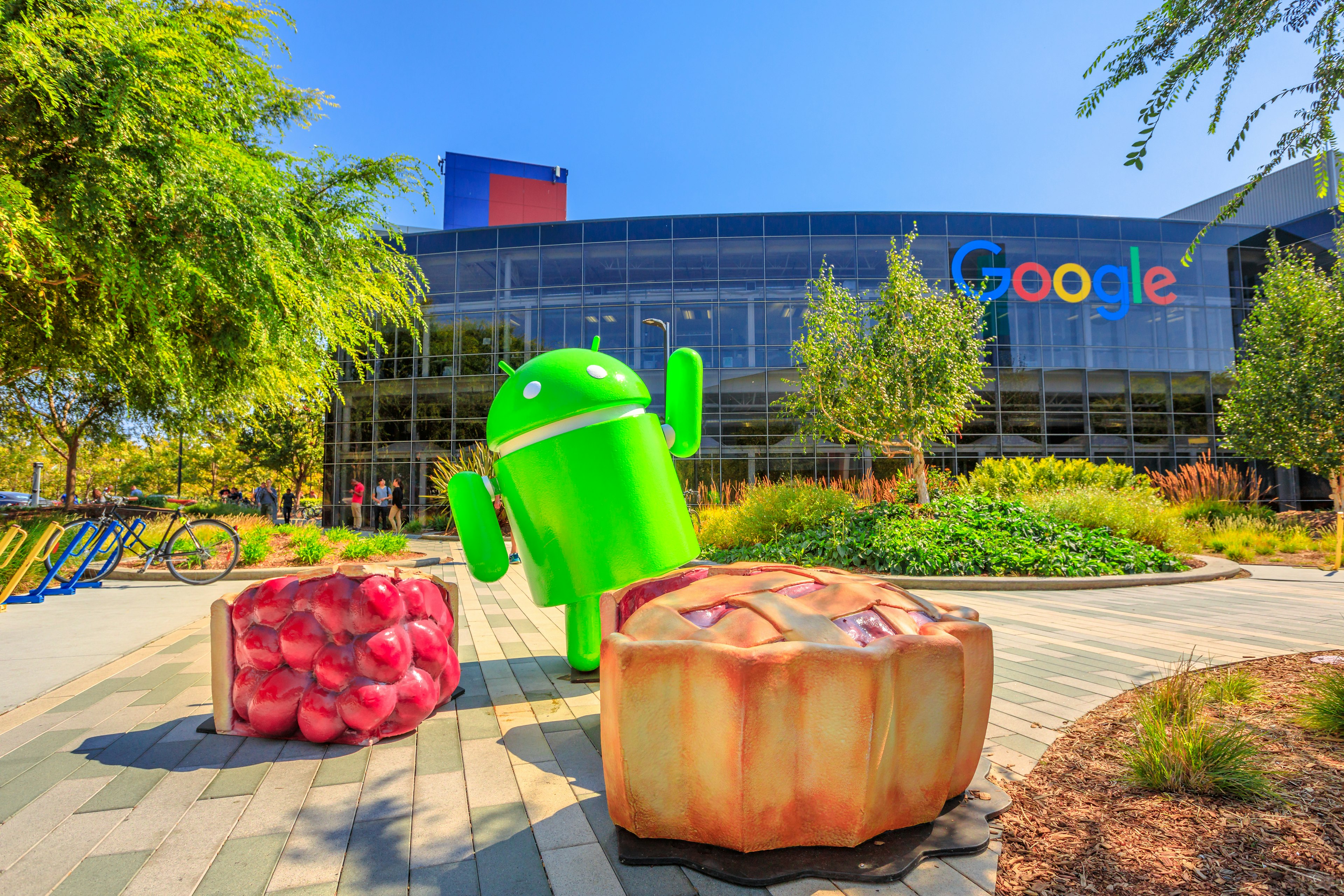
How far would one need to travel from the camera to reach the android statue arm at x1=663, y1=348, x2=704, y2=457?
163 inches

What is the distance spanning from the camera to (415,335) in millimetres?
9242

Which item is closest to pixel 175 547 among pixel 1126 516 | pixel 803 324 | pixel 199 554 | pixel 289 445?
pixel 199 554

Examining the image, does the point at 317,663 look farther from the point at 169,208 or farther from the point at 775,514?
the point at 775,514

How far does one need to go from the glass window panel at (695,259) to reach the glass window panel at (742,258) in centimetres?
21

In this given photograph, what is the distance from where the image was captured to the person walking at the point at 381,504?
17984 millimetres

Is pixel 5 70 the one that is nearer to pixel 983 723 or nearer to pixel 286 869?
pixel 286 869

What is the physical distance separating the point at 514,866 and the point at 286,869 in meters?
0.69

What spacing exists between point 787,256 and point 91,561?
21.7 m

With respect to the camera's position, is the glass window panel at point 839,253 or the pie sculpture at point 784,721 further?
the glass window panel at point 839,253

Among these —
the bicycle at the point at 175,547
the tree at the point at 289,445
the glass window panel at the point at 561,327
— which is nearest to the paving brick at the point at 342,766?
the bicycle at the point at 175,547

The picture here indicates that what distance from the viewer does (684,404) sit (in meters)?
4.16

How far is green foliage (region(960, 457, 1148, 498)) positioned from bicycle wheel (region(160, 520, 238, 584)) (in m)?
12.7

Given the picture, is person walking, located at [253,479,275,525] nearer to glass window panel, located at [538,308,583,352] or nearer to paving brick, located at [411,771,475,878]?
glass window panel, located at [538,308,583,352]

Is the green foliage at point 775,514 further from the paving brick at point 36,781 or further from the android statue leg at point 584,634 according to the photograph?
the paving brick at point 36,781
